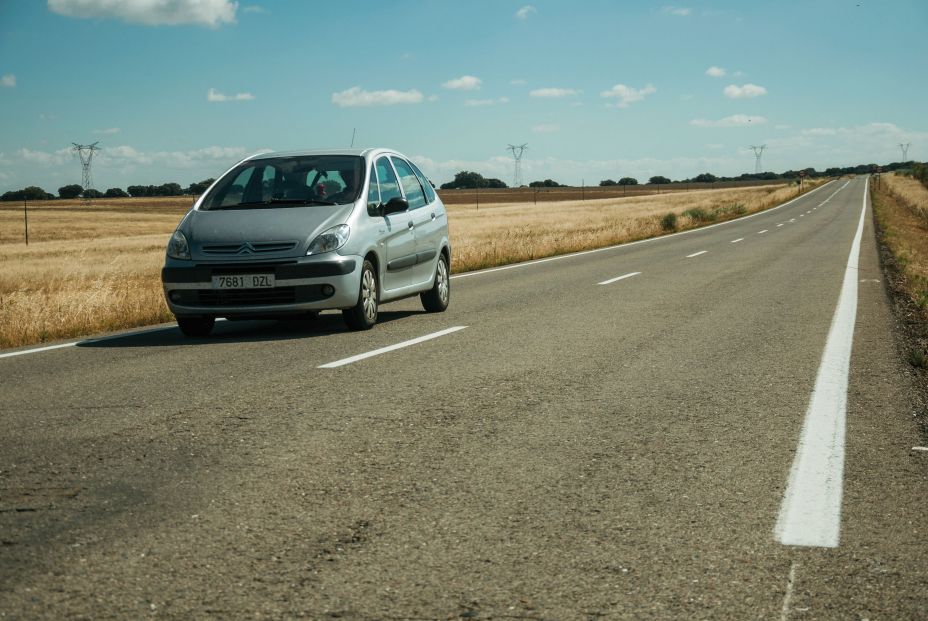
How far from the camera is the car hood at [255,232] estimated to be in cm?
924

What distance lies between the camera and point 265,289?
919 cm

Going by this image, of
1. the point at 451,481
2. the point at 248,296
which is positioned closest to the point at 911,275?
the point at 248,296

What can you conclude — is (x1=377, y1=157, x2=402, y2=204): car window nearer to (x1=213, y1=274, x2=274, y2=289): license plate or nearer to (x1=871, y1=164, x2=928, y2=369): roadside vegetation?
(x1=213, y1=274, x2=274, y2=289): license plate

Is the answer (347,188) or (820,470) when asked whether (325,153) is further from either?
(820,470)

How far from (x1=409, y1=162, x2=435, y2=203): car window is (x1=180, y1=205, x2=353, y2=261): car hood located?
2.24m

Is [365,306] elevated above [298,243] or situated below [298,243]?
below

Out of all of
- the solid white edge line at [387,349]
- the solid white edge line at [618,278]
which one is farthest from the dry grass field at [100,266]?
the solid white edge line at [618,278]

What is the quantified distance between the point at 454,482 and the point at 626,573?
4.01ft

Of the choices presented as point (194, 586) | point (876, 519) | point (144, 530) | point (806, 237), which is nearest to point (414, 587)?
point (194, 586)

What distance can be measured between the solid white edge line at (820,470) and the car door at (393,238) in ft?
14.5

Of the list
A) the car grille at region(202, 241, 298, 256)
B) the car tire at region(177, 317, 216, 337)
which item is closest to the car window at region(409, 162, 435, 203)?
the car grille at region(202, 241, 298, 256)

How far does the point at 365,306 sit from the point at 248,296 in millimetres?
1143

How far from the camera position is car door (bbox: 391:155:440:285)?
11.0m

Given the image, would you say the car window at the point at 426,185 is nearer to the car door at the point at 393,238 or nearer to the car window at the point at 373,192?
the car door at the point at 393,238
